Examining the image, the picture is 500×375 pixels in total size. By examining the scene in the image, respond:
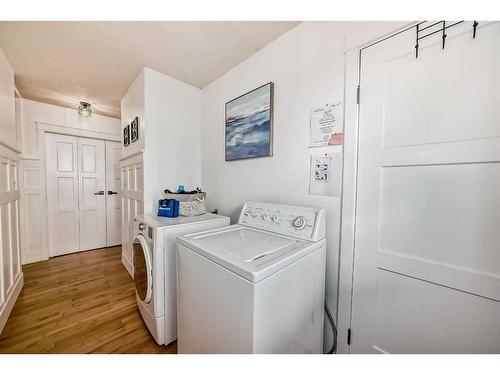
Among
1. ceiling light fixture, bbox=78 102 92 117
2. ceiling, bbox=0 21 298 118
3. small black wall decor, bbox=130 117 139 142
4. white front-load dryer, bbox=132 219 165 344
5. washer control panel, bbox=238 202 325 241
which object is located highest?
ceiling, bbox=0 21 298 118

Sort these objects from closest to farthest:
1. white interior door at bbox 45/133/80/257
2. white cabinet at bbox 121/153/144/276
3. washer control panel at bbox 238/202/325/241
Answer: washer control panel at bbox 238/202/325/241 < white cabinet at bbox 121/153/144/276 < white interior door at bbox 45/133/80/257

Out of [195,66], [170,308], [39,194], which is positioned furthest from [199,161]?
[39,194]

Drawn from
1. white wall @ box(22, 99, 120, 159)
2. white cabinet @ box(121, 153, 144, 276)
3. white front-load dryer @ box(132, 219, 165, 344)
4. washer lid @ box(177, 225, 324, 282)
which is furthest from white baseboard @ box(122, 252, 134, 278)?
white wall @ box(22, 99, 120, 159)

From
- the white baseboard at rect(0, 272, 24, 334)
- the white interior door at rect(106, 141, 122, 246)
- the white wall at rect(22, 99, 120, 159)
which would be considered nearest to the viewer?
the white baseboard at rect(0, 272, 24, 334)

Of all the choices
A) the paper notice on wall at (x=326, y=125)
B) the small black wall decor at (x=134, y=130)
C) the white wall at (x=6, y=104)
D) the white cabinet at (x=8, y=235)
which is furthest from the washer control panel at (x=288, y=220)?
the white wall at (x=6, y=104)

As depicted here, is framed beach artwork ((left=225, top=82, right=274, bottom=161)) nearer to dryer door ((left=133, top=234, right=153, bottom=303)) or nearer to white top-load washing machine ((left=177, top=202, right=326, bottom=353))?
white top-load washing machine ((left=177, top=202, right=326, bottom=353))

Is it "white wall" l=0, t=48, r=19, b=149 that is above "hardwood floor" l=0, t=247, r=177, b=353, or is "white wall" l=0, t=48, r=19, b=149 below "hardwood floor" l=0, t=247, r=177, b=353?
above

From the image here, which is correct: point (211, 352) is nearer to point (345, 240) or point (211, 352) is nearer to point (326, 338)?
point (326, 338)

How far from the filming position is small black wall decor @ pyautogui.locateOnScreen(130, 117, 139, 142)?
83.3 inches

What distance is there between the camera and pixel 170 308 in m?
1.43

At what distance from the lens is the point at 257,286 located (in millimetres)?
763

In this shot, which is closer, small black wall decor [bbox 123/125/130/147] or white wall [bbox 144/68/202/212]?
white wall [bbox 144/68/202/212]

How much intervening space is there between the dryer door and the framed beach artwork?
1.05 meters

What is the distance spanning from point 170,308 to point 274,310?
3.20ft
